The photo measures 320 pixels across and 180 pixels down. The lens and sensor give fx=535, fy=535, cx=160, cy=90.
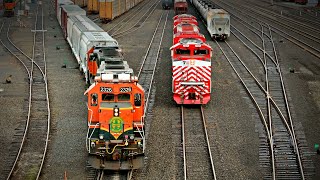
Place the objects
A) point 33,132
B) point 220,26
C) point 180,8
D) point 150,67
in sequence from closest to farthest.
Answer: point 33,132 → point 150,67 → point 220,26 → point 180,8

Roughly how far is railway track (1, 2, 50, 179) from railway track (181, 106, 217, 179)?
484 cm

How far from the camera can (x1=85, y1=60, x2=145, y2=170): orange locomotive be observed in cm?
1631

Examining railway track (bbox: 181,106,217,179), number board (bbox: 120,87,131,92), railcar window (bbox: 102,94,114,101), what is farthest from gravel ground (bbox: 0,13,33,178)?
railway track (bbox: 181,106,217,179)

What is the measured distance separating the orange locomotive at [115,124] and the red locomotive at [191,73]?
694cm

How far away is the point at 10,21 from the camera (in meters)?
57.9

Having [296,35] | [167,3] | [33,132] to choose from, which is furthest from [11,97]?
[167,3]

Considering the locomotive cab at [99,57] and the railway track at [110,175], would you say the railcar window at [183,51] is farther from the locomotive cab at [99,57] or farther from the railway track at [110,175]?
the railway track at [110,175]

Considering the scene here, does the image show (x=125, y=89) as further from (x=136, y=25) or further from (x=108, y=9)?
(x=108, y=9)

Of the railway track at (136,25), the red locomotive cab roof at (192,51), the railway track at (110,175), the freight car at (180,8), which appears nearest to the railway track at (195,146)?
the railway track at (110,175)

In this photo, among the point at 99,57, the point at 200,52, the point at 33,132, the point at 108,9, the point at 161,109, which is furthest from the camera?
the point at 108,9

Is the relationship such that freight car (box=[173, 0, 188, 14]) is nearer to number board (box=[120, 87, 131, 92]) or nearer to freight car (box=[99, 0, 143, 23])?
freight car (box=[99, 0, 143, 23])

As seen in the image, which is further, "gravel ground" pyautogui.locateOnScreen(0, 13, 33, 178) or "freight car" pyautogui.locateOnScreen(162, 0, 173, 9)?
"freight car" pyautogui.locateOnScreen(162, 0, 173, 9)

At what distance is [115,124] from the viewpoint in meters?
16.5

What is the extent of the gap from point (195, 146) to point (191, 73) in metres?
5.04
